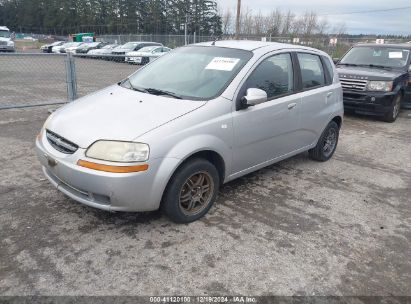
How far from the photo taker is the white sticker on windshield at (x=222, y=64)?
392 cm

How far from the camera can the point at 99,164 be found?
2.97 meters

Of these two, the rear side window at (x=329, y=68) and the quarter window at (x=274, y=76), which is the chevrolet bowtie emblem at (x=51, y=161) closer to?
the quarter window at (x=274, y=76)

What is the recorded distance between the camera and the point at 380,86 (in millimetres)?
8336

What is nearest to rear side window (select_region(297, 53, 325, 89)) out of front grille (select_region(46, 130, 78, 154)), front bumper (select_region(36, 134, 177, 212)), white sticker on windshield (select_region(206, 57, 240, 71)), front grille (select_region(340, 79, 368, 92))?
white sticker on windshield (select_region(206, 57, 240, 71))

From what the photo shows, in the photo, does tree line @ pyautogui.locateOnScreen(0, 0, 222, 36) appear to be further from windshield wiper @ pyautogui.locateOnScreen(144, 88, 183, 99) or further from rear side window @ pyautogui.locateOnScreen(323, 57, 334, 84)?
windshield wiper @ pyautogui.locateOnScreen(144, 88, 183, 99)

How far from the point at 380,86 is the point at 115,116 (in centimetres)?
714

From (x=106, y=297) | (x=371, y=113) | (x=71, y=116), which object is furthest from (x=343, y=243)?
(x=371, y=113)

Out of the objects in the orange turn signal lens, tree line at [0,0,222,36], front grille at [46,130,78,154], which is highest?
tree line at [0,0,222,36]

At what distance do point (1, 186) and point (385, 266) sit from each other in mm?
4134

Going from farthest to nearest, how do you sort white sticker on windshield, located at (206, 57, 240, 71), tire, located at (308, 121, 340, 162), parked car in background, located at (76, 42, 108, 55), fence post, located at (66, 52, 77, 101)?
parked car in background, located at (76, 42, 108, 55)
fence post, located at (66, 52, 77, 101)
tire, located at (308, 121, 340, 162)
white sticker on windshield, located at (206, 57, 240, 71)

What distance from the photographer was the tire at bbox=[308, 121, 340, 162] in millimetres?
5438

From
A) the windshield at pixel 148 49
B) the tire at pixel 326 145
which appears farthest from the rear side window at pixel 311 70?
the windshield at pixel 148 49

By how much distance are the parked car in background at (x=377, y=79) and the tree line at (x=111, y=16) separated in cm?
5213

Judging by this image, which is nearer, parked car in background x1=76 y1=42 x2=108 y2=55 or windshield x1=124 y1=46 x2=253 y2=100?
windshield x1=124 y1=46 x2=253 y2=100
